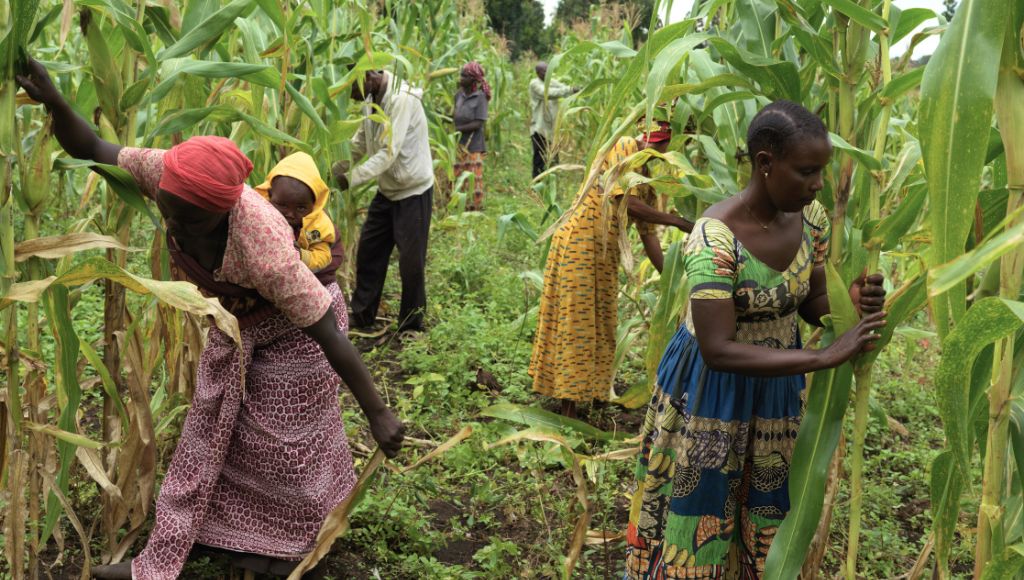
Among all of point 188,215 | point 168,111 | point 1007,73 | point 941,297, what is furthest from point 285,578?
point 1007,73

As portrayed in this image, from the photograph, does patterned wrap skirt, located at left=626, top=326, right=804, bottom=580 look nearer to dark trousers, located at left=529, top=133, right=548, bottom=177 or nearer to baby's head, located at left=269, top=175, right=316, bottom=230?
baby's head, located at left=269, top=175, right=316, bottom=230

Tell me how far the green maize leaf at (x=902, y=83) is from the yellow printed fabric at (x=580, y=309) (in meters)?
2.14

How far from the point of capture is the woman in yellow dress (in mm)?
4121

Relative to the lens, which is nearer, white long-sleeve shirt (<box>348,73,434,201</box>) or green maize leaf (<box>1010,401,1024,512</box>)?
green maize leaf (<box>1010,401,1024,512</box>)

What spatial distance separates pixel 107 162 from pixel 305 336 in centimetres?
74

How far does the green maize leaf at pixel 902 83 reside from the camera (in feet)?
5.98

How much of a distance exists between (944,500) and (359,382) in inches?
56.0

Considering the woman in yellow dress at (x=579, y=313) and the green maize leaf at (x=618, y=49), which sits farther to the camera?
the woman in yellow dress at (x=579, y=313)

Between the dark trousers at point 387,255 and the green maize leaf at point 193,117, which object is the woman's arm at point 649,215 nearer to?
the green maize leaf at point 193,117

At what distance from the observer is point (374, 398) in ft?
7.83

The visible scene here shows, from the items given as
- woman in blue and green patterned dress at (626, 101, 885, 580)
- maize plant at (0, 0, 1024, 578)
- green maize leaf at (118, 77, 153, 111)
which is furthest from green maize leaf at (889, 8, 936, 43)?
green maize leaf at (118, 77, 153, 111)

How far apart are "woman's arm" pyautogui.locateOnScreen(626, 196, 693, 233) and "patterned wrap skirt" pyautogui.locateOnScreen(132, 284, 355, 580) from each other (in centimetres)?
152

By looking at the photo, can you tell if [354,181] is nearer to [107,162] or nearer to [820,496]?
[107,162]

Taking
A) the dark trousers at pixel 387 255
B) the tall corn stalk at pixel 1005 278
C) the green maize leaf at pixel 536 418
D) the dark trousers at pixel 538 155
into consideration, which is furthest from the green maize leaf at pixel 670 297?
the dark trousers at pixel 538 155
